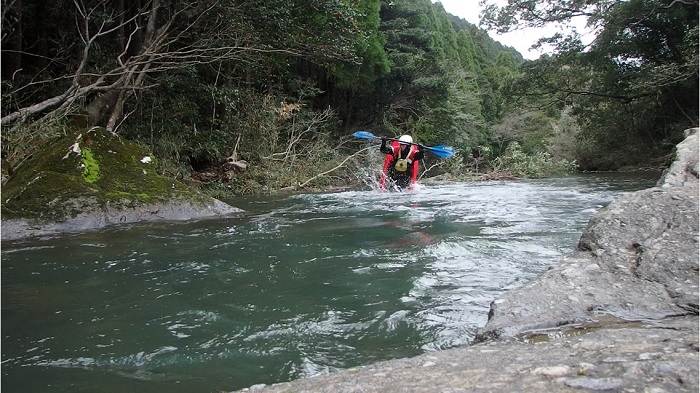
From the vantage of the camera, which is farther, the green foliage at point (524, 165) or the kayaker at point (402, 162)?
the green foliage at point (524, 165)

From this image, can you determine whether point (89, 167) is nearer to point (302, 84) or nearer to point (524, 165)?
point (302, 84)

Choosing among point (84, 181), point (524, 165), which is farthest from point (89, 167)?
point (524, 165)

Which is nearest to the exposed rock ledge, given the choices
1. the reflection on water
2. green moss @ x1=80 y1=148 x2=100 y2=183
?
the reflection on water

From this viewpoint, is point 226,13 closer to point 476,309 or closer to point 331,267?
point 331,267

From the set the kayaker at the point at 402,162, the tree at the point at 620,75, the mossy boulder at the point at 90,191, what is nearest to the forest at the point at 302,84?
the tree at the point at 620,75

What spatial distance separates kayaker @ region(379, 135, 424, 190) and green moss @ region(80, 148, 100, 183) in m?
5.68

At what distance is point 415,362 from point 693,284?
164 cm

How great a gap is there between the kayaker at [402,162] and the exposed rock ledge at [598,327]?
730 centimetres

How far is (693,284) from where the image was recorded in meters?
2.60

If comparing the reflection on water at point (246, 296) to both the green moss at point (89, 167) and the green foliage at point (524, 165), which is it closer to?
the green moss at point (89, 167)

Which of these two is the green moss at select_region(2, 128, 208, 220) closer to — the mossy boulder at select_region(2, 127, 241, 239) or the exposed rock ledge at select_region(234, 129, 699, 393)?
the mossy boulder at select_region(2, 127, 241, 239)

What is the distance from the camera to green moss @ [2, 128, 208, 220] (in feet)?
21.0

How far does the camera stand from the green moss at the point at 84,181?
639 centimetres

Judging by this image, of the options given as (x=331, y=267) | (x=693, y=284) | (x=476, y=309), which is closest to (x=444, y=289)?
(x=476, y=309)
